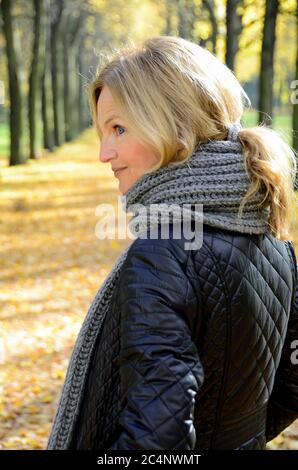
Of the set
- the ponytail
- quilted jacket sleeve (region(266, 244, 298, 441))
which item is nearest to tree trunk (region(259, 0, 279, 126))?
quilted jacket sleeve (region(266, 244, 298, 441))

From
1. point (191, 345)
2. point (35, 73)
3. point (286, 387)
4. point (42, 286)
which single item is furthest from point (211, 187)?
point (35, 73)

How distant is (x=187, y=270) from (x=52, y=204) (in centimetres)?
1483

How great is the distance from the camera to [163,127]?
167 centimetres

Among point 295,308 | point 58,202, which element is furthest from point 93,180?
point 295,308

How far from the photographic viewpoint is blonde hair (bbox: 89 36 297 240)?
1681 millimetres

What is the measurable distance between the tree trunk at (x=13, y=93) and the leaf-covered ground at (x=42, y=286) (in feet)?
7.12

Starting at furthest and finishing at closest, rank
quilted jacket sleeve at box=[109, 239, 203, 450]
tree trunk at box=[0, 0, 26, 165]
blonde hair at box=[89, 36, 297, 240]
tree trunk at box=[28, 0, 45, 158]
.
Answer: tree trunk at box=[28, 0, 45, 158], tree trunk at box=[0, 0, 26, 165], blonde hair at box=[89, 36, 297, 240], quilted jacket sleeve at box=[109, 239, 203, 450]

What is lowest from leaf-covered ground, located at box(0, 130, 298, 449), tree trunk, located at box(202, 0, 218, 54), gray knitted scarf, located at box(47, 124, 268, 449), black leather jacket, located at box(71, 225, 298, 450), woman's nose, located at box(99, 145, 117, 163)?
leaf-covered ground, located at box(0, 130, 298, 449)

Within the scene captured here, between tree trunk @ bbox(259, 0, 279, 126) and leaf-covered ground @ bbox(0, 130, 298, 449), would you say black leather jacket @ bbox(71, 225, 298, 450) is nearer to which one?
leaf-covered ground @ bbox(0, 130, 298, 449)

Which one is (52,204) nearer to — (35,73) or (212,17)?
(35,73)

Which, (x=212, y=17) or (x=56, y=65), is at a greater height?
(x=212, y=17)

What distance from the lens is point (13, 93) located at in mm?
21203
